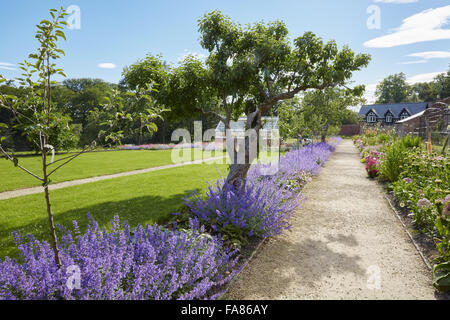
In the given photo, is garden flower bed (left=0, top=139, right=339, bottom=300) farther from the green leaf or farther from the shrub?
the shrub

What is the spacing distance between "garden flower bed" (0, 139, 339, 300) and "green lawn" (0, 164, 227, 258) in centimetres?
129

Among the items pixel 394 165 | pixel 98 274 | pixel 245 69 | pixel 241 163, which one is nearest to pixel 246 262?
pixel 98 274

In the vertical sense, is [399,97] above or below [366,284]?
above

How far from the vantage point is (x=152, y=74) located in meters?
5.86

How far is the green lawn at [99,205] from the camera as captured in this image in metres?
5.00

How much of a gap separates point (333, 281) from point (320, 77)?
4.52 metres

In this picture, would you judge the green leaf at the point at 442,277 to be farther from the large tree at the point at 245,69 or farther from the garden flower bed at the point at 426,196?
the large tree at the point at 245,69

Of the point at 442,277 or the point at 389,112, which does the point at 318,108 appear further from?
Result: the point at 389,112

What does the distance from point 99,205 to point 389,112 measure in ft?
222

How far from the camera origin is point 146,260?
278 cm

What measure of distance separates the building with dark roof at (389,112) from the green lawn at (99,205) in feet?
190

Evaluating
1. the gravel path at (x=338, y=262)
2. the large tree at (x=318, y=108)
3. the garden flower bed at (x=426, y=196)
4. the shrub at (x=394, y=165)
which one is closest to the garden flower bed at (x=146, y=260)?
the gravel path at (x=338, y=262)
